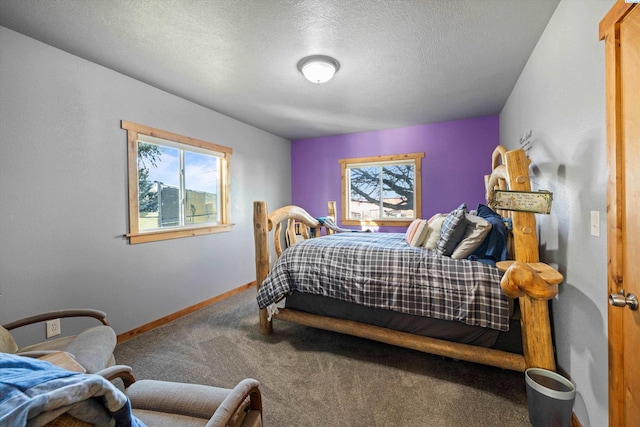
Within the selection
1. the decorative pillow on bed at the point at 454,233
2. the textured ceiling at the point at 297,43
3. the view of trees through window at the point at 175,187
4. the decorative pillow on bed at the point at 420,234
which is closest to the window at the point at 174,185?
the view of trees through window at the point at 175,187

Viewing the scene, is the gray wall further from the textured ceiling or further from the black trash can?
the black trash can

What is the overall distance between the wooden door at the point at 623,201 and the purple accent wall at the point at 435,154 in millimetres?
3030

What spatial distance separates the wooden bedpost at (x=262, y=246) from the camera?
2.61m

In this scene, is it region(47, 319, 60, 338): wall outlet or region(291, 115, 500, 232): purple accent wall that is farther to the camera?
region(291, 115, 500, 232): purple accent wall

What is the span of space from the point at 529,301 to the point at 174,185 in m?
3.59

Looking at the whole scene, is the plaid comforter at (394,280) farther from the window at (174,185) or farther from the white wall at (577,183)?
the window at (174,185)

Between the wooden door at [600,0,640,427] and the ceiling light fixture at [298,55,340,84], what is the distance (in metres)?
1.76

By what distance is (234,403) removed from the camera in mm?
925

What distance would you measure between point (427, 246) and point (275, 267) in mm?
1398

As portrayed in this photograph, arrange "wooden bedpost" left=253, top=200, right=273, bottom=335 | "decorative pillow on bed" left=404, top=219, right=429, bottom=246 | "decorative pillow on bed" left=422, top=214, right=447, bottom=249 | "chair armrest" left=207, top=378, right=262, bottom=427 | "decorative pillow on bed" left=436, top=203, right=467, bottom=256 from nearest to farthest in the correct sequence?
"chair armrest" left=207, top=378, right=262, bottom=427 → "decorative pillow on bed" left=436, top=203, right=467, bottom=256 → "decorative pillow on bed" left=422, top=214, right=447, bottom=249 → "decorative pillow on bed" left=404, top=219, right=429, bottom=246 → "wooden bedpost" left=253, top=200, right=273, bottom=335

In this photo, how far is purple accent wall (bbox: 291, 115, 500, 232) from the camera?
13.1 ft

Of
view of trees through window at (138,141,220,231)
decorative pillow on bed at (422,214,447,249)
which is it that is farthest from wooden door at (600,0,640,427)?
view of trees through window at (138,141,220,231)

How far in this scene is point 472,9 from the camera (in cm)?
180

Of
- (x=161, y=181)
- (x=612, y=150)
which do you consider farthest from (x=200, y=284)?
(x=612, y=150)
